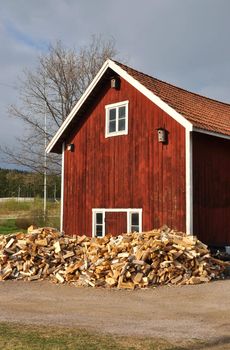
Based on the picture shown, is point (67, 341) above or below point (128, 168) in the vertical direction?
below

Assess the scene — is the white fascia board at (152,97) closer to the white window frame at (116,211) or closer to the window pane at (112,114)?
the window pane at (112,114)

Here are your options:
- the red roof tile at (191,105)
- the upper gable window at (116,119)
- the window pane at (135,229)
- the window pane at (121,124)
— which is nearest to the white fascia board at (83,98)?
the red roof tile at (191,105)

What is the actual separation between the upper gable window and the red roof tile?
1254 mm

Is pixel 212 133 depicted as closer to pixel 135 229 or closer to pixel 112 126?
pixel 112 126

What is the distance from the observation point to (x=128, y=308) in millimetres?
10266

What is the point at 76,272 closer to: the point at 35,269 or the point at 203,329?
the point at 35,269

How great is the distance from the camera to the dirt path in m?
8.36

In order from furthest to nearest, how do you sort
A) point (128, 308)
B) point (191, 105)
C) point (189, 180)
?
1. point (191, 105)
2. point (189, 180)
3. point (128, 308)

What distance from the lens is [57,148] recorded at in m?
21.1

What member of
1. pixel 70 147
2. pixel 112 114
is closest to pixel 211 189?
pixel 112 114

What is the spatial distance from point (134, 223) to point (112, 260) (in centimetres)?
446

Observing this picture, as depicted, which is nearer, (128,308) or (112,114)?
(128,308)

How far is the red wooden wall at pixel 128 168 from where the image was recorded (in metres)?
16.5

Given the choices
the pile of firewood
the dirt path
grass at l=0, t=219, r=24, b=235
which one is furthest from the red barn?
grass at l=0, t=219, r=24, b=235
